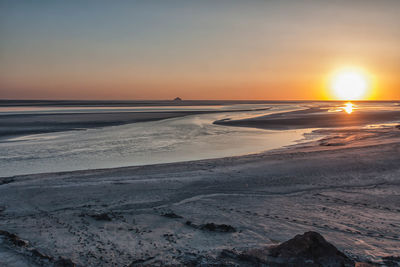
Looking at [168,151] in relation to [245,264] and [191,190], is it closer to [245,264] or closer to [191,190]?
[191,190]

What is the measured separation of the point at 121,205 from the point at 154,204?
0.84 metres

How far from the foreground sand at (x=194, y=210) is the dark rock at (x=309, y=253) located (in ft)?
2.16

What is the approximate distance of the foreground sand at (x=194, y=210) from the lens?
18.8 feet

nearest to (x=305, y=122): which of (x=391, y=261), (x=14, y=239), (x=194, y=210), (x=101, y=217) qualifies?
(x=194, y=210)

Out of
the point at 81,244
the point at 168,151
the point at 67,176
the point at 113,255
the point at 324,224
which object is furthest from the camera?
the point at 168,151

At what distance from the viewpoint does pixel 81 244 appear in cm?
588

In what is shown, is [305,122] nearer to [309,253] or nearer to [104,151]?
[104,151]

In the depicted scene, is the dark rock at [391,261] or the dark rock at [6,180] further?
the dark rock at [6,180]

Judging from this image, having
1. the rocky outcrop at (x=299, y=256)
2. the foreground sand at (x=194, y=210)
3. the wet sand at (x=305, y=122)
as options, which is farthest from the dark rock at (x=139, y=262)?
the wet sand at (x=305, y=122)

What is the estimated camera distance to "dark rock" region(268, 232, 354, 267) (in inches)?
191

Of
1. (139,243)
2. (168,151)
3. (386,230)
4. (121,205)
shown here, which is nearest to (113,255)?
(139,243)

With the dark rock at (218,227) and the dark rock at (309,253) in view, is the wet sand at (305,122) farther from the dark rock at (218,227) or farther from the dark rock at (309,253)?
the dark rock at (309,253)

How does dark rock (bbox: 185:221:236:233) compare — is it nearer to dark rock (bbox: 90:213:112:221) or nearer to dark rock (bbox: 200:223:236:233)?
dark rock (bbox: 200:223:236:233)

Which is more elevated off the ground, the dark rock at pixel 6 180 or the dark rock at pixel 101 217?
the dark rock at pixel 101 217
